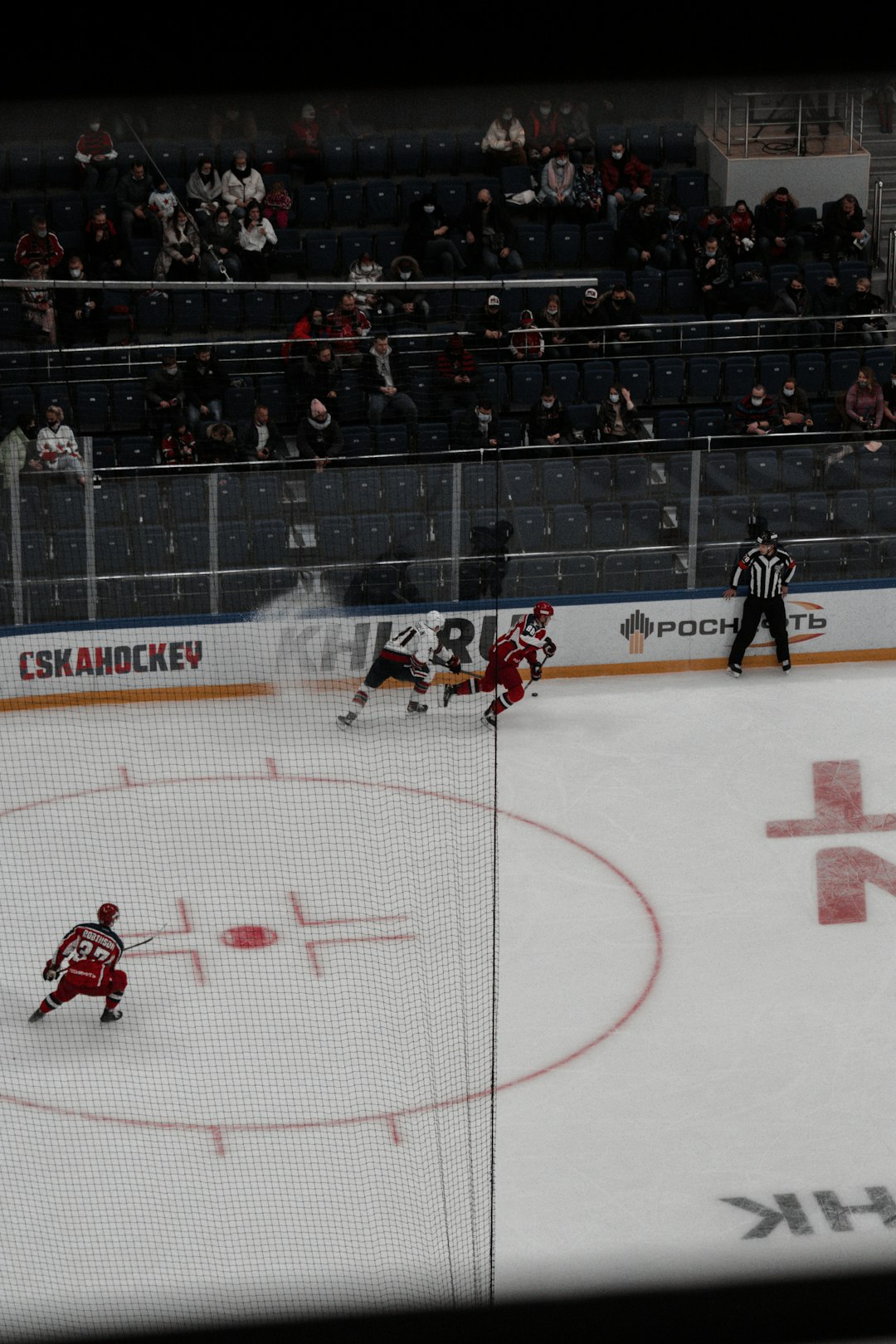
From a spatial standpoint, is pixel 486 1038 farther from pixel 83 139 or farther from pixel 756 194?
pixel 756 194

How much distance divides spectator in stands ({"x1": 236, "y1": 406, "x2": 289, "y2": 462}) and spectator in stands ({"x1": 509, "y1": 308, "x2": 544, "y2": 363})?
228 cm

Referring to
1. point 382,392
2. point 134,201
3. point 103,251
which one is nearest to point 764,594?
point 382,392

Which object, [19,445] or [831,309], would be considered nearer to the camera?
[19,445]

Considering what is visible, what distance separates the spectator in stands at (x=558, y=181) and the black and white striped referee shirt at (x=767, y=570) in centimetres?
442

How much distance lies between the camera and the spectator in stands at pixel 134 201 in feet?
47.5

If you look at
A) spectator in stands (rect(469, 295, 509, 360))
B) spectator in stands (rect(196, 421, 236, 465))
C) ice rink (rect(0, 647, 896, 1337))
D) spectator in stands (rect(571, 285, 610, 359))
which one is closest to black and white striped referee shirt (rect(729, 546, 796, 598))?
ice rink (rect(0, 647, 896, 1337))

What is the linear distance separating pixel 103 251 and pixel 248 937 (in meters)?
6.93

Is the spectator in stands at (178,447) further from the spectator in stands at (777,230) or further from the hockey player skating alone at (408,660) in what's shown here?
the spectator in stands at (777,230)

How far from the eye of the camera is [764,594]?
13211 millimetres

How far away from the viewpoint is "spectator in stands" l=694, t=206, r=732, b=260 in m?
15.3

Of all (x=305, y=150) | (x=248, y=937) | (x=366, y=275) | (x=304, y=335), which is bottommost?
(x=248, y=937)

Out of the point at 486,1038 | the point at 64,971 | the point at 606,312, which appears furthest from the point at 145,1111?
the point at 606,312

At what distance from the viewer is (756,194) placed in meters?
16.6

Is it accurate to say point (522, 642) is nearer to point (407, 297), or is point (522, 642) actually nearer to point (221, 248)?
point (407, 297)
